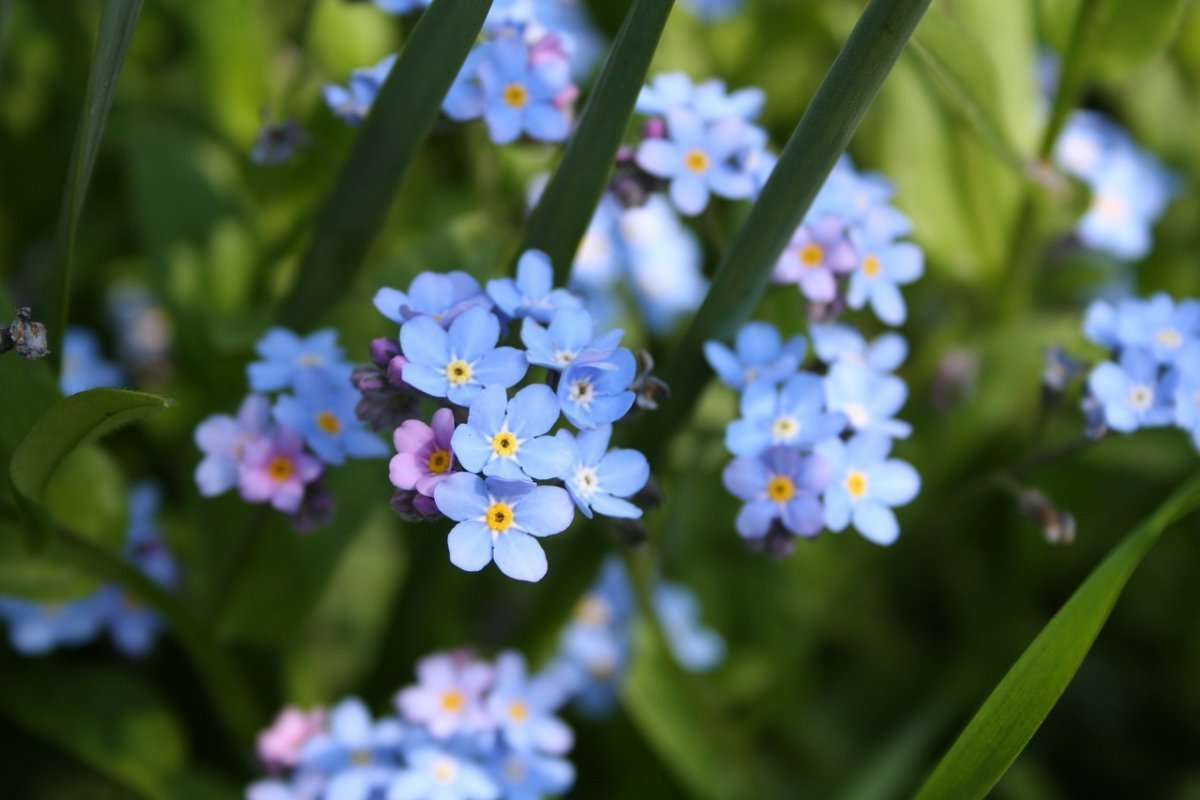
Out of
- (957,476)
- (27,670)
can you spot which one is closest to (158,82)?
(27,670)

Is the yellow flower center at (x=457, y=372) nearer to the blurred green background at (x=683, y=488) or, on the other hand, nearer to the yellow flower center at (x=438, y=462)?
the yellow flower center at (x=438, y=462)

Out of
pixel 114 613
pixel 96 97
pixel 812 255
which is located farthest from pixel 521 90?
pixel 114 613

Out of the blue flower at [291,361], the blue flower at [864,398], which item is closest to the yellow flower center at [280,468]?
the blue flower at [291,361]

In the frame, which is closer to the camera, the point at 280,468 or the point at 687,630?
the point at 280,468

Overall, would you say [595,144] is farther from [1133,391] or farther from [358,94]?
[1133,391]

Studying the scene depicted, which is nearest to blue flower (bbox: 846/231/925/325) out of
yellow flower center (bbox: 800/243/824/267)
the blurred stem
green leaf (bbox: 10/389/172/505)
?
yellow flower center (bbox: 800/243/824/267)

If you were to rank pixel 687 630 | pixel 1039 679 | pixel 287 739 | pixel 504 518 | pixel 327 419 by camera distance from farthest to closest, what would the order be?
1. pixel 687 630
2. pixel 287 739
3. pixel 327 419
4. pixel 1039 679
5. pixel 504 518
